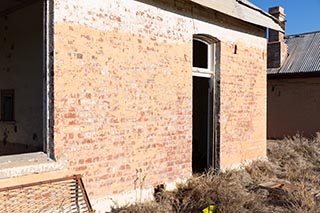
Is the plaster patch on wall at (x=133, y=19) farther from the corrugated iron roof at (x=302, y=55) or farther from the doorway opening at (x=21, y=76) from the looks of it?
the corrugated iron roof at (x=302, y=55)

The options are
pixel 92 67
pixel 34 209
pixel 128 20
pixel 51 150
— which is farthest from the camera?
pixel 128 20

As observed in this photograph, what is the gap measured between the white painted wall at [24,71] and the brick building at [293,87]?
1390 centimetres

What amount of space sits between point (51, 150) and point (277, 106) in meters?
15.0

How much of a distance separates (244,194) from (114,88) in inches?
128

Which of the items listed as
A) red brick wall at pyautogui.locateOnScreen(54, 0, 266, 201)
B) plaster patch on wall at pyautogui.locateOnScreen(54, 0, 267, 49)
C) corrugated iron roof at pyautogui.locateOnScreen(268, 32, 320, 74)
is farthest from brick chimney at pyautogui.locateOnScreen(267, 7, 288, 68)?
plaster patch on wall at pyautogui.locateOnScreen(54, 0, 267, 49)

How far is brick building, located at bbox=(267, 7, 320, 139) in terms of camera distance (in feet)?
55.2

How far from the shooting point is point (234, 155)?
9148mm

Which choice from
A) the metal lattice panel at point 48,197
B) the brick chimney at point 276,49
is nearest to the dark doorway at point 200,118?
the metal lattice panel at point 48,197

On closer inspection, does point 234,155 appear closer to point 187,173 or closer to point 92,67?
point 187,173

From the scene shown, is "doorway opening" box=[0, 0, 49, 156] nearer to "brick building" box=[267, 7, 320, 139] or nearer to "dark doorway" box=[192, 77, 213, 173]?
"dark doorway" box=[192, 77, 213, 173]

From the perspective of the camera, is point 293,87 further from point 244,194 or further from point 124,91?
point 124,91

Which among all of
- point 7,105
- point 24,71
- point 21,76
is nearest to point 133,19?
point 24,71

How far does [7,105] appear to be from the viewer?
726cm

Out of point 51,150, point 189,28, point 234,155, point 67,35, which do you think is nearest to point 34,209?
point 51,150
